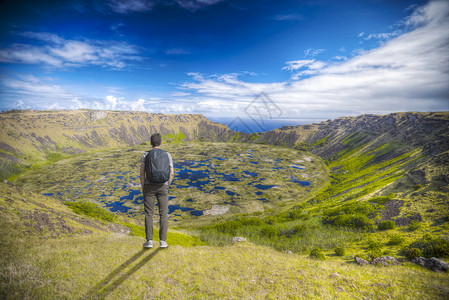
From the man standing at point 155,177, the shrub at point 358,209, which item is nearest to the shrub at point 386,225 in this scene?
the shrub at point 358,209

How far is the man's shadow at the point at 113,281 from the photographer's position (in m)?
8.70

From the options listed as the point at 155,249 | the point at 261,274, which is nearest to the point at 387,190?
the point at 261,274

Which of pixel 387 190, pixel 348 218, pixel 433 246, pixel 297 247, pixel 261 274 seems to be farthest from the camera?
pixel 387 190

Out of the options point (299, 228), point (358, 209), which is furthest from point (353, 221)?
point (299, 228)

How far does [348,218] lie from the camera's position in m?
65.0

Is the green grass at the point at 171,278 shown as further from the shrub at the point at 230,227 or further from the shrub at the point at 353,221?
the shrub at the point at 230,227

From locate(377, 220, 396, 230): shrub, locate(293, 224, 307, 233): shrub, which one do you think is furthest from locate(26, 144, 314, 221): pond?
locate(377, 220, 396, 230): shrub

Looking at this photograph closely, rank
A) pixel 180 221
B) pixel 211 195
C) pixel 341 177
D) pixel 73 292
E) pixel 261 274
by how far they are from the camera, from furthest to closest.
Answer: pixel 341 177 < pixel 211 195 < pixel 180 221 < pixel 261 274 < pixel 73 292

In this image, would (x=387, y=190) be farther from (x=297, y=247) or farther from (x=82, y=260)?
(x=82, y=260)

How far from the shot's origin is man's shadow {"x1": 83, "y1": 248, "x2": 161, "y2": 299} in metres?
8.70

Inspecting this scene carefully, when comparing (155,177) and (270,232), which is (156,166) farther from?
(270,232)

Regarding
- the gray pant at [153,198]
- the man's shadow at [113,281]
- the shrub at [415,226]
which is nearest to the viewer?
the man's shadow at [113,281]

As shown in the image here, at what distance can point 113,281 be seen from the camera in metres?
9.84

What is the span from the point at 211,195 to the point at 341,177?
132343 mm
